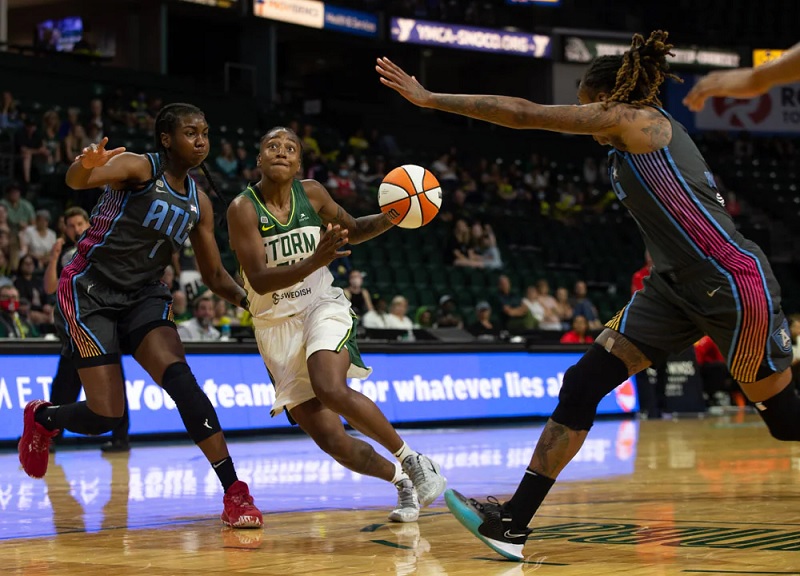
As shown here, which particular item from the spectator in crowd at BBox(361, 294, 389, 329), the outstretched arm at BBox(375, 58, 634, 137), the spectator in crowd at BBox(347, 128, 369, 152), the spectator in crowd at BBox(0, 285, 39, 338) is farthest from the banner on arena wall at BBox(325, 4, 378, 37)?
the outstretched arm at BBox(375, 58, 634, 137)

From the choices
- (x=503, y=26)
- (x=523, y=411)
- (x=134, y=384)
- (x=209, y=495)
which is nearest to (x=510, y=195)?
(x=503, y=26)

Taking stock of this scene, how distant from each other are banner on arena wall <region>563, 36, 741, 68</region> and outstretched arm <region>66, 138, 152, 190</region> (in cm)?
2638

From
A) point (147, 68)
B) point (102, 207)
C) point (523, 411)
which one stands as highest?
point (147, 68)

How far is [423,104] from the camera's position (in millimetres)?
4559

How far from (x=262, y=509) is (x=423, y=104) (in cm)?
289

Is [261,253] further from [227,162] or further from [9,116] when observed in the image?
[227,162]

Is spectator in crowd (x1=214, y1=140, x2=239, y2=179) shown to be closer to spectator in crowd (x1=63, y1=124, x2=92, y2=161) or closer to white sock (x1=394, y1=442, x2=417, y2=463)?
spectator in crowd (x1=63, y1=124, x2=92, y2=161)

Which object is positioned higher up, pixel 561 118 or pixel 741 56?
pixel 741 56

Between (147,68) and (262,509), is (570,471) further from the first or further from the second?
(147,68)

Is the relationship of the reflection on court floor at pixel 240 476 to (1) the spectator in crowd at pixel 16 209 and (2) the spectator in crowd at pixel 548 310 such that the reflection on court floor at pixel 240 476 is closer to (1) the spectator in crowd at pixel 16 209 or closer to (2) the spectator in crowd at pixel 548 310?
(1) the spectator in crowd at pixel 16 209

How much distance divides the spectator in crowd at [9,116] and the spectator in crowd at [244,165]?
3.73 m

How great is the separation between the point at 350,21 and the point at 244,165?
A: 26.6 feet

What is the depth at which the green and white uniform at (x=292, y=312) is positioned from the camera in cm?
598

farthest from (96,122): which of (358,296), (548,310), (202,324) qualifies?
(548,310)
